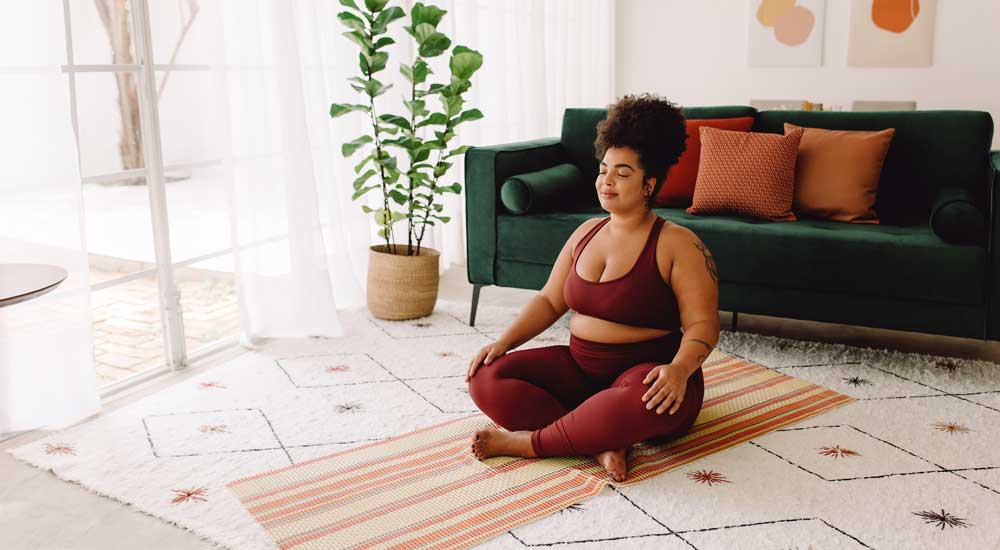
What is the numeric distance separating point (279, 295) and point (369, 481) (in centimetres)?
131

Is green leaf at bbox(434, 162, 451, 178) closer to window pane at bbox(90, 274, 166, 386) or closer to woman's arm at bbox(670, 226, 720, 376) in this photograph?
window pane at bbox(90, 274, 166, 386)

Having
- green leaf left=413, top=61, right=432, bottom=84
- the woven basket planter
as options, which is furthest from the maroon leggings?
green leaf left=413, top=61, right=432, bottom=84

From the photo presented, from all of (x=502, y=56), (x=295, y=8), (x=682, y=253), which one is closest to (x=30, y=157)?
(x=295, y=8)

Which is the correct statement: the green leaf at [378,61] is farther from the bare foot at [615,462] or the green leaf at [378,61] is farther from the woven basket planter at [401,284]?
the bare foot at [615,462]

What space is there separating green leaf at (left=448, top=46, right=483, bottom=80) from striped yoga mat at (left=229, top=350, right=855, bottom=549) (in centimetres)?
143

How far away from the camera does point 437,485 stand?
2.08 meters

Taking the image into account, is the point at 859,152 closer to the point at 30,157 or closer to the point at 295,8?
the point at 295,8

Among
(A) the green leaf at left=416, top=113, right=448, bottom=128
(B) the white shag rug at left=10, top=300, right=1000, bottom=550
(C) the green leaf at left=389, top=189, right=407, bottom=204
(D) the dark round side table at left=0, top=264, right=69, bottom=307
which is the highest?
(A) the green leaf at left=416, top=113, right=448, bottom=128

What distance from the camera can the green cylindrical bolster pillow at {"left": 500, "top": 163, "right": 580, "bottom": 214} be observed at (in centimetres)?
330

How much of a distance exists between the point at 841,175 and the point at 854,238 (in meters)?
0.43

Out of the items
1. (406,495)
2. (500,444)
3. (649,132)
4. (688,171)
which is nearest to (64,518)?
(406,495)

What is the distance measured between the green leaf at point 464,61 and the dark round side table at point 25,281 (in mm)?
1849

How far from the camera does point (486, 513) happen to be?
6.37ft

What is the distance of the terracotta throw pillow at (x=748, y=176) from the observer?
3.18m
